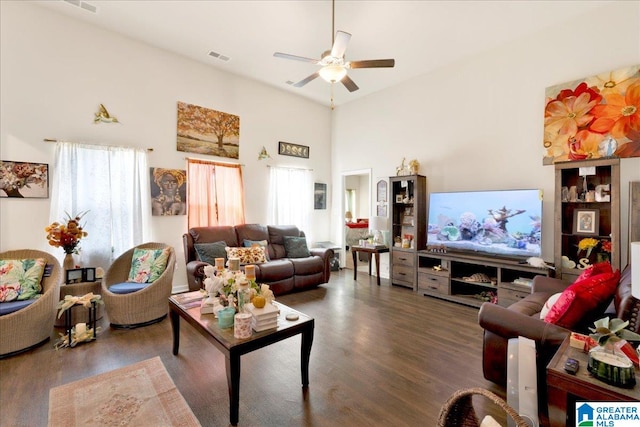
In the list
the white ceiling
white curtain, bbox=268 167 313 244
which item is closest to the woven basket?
the white ceiling

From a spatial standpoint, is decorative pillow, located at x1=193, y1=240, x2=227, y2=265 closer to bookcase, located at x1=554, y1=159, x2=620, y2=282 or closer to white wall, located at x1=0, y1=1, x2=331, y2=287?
white wall, located at x1=0, y1=1, x2=331, y2=287

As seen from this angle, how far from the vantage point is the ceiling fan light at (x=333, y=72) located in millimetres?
2945

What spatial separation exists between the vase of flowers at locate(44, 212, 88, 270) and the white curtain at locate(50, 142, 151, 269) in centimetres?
31

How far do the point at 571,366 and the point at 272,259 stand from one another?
14.0 ft

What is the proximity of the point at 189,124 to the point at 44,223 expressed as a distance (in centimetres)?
239

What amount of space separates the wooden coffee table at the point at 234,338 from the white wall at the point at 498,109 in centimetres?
354

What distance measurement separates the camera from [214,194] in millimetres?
5039

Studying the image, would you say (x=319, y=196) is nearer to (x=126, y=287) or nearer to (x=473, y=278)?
(x=473, y=278)

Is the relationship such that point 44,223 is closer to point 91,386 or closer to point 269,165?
point 91,386

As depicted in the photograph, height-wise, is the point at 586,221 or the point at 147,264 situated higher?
the point at 586,221

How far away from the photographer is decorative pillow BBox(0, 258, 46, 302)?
2832 millimetres

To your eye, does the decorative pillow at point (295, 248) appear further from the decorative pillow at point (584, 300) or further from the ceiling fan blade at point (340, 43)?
the decorative pillow at point (584, 300)

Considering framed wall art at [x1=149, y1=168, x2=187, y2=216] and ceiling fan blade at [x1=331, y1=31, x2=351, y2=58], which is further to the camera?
framed wall art at [x1=149, y1=168, x2=187, y2=216]

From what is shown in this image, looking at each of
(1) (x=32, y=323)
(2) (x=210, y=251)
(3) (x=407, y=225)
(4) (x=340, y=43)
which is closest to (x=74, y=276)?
(1) (x=32, y=323)
